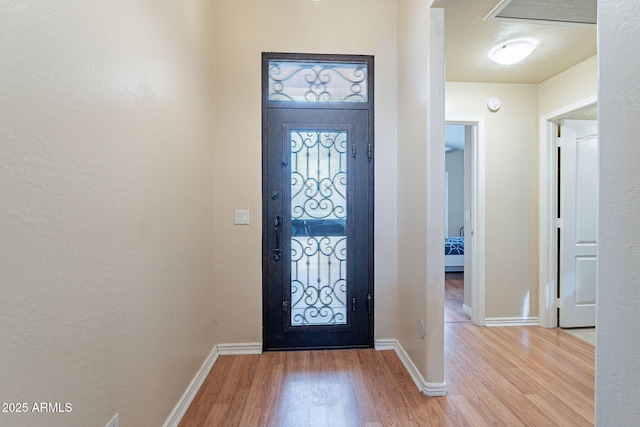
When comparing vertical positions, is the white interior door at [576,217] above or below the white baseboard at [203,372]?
above

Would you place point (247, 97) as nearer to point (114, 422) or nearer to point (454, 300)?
point (114, 422)

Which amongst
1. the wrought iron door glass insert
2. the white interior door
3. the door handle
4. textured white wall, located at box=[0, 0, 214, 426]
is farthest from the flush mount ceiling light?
textured white wall, located at box=[0, 0, 214, 426]

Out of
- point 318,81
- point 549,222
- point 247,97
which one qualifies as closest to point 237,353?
point 247,97

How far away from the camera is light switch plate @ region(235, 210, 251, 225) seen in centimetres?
244

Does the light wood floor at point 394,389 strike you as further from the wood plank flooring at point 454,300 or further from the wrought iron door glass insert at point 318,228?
the wood plank flooring at point 454,300

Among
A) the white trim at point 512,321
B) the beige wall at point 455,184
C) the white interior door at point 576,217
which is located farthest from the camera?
the beige wall at point 455,184

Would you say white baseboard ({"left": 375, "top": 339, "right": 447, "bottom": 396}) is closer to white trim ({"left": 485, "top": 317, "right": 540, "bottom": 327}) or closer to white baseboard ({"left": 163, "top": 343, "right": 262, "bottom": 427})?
white baseboard ({"left": 163, "top": 343, "right": 262, "bottom": 427})

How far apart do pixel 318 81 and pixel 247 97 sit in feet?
2.15

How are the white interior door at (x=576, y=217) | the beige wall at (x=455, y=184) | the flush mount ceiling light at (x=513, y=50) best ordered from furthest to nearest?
1. the beige wall at (x=455, y=184)
2. the white interior door at (x=576, y=217)
3. the flush mount ceiling light at (x=513, y=50)

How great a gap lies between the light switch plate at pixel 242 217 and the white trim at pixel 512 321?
9.17ft

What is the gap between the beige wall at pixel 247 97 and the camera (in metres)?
2.43

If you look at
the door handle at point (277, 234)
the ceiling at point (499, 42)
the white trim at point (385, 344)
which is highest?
the ceiling at point (499, 42)

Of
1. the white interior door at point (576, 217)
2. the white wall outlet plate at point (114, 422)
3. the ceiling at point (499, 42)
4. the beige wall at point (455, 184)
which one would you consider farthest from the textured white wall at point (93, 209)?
the beige wall at point (455, 184)

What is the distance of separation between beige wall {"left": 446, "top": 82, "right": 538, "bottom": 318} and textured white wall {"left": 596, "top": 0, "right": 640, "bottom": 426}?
99.0 inches
